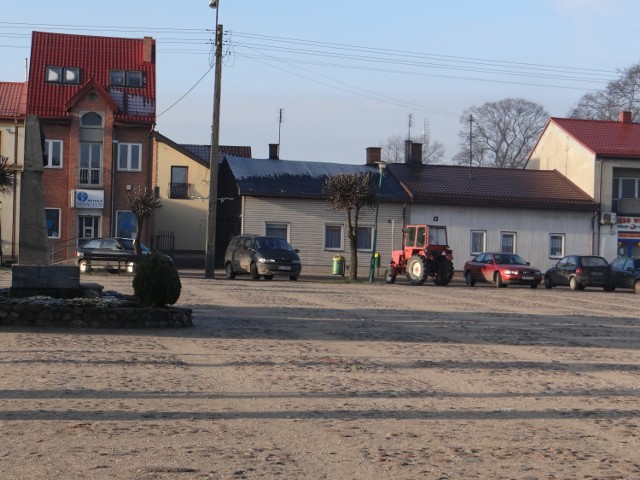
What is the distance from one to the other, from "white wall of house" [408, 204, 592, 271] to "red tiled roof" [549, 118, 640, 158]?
3892 mm

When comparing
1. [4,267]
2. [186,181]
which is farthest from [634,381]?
[186,181]

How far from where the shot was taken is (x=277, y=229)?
49.3 m

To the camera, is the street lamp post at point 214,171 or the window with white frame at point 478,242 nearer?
the street lamp post at point 214,171

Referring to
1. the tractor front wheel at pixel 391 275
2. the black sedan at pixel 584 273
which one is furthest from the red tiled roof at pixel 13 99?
the black sedan at pixel 584 273

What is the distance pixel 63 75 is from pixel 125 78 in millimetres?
3262

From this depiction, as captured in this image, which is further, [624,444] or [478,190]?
[478,190]

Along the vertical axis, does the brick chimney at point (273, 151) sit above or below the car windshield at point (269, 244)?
above

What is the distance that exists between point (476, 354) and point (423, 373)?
243cm

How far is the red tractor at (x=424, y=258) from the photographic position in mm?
38594

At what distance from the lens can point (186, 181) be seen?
56281 mm

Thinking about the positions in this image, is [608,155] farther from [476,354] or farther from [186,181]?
[476,354]

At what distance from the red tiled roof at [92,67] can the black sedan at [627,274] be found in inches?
964

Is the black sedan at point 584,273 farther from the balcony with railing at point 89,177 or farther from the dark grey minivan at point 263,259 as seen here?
the balcony with railing at point 89,177

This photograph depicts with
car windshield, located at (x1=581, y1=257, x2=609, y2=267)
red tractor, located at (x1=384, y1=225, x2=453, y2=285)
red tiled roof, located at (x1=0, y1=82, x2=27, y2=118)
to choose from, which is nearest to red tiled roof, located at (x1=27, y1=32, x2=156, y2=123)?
red tiled roof, located at (x1=0, y1=82, x2=27, y2=118)
